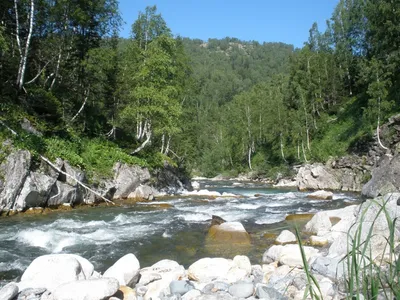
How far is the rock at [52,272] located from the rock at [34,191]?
8.28 meters

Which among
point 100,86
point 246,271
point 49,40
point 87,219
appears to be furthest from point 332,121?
point 246,271

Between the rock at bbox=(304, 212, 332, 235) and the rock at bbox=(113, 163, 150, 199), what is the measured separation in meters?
11.1

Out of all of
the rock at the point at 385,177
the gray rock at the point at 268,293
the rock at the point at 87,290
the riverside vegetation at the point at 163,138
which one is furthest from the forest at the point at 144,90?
the gray rock at the point at 268,293

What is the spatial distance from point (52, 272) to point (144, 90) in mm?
18193

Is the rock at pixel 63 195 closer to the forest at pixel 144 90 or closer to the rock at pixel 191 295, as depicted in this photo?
the forest at pixel 144 90

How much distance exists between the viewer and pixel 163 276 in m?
7.05

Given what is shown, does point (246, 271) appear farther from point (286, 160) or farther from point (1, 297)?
point (286, 160)

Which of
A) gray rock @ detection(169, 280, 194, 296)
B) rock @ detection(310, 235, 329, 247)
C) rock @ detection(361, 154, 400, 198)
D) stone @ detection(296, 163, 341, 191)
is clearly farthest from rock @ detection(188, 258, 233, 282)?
stone @ detection(296, 163, 341, 191)

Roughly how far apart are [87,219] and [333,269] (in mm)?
9788

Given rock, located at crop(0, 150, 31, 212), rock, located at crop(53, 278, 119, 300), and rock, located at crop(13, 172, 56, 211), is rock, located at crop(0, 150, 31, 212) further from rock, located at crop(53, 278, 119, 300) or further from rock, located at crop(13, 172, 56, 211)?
rock, located at crop(53, 278, 119, 300)

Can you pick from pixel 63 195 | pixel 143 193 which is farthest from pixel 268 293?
pixel 143 193

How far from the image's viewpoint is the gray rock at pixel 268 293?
562cm

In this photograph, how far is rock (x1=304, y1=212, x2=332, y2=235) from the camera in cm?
1125

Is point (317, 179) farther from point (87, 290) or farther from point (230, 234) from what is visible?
point (87, 290)
